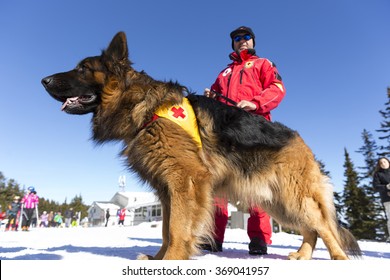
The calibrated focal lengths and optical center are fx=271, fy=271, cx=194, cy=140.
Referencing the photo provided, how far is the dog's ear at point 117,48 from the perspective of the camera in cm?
357

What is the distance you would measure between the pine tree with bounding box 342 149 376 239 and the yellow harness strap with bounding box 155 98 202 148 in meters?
33.1

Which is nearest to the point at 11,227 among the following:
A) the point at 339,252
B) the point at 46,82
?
the point at 46,82

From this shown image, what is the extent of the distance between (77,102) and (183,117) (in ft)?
4.52

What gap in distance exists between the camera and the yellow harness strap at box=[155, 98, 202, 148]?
128 inches

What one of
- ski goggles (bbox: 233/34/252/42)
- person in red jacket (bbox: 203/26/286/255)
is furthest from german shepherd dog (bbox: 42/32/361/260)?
ski goggles (bbox: 233/34/252/42)

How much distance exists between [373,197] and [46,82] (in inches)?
1445

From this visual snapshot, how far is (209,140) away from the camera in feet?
11.3

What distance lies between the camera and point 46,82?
3.37m

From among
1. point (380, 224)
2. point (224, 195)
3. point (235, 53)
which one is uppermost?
point (235, 53)

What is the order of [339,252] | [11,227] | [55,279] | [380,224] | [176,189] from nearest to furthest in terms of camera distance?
[55,279]
[176,189]
[339,252]
[11,227]
[380,224]

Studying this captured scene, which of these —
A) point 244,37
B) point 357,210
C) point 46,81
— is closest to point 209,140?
point 46,81

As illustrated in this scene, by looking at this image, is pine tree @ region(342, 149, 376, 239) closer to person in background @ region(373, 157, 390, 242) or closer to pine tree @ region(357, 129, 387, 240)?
pine tree @ region(357, 129, 387, 240)

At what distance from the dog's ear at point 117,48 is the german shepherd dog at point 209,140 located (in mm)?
13

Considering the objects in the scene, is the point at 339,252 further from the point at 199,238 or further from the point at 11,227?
the point at 11,227
